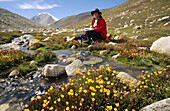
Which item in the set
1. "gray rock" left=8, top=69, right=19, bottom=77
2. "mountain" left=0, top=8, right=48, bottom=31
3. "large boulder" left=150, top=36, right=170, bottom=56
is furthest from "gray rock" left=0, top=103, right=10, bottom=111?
"mountain" left=0, top=8, right=48, bottom=31

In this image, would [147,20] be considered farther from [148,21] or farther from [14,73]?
[14,73]

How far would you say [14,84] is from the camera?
4281 mm

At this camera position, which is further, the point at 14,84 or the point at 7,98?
the point at 14,84

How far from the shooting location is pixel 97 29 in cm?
1101

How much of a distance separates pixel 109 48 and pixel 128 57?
2269mm

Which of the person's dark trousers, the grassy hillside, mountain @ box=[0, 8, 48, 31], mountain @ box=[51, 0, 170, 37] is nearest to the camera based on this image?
the person's dark trousers

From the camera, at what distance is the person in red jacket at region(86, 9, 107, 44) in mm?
10952

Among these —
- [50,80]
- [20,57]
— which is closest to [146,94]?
[50,80]

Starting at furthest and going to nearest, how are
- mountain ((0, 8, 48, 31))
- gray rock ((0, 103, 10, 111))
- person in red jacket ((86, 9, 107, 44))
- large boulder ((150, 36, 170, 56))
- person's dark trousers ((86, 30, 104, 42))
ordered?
mountain ((0, 8, 48, 31)), person's dark trousers ((86, 30, 104, 42)), person in red jacket ((86, 9, 107, 44)), large boulder ((150, 36, 170, 56)), gray rock ((0, 103, 10, 111))

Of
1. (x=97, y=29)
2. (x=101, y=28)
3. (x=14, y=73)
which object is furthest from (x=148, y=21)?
(x=14, y=73)

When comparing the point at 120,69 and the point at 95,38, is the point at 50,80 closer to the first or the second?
the point at 120,69

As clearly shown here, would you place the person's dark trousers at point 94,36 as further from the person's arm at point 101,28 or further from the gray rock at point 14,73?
the gray rock at point 14,73

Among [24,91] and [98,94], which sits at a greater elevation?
[98,94]

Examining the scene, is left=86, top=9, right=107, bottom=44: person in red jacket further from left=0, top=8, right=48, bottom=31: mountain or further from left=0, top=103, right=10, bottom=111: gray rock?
left=0, top=8, right=48, bottom=31: mountain
